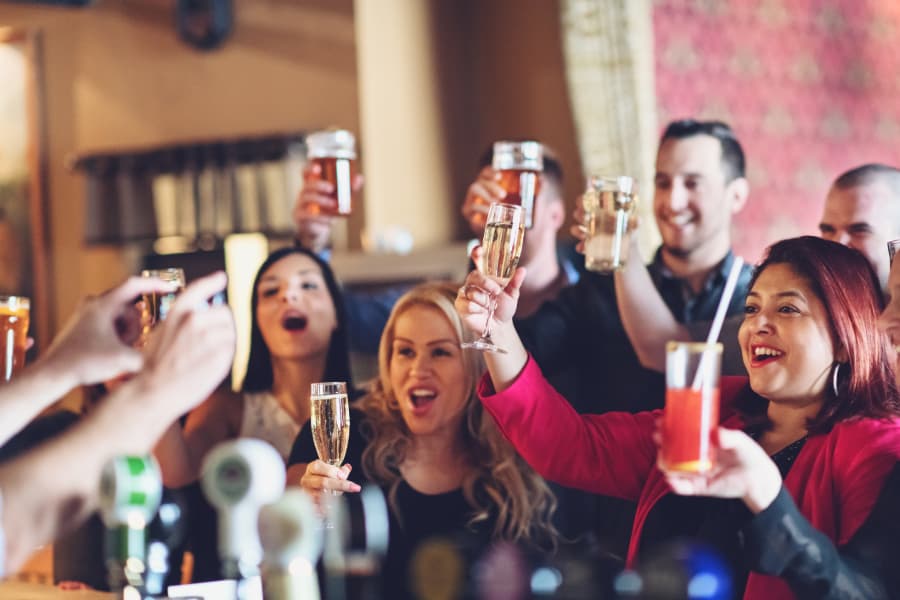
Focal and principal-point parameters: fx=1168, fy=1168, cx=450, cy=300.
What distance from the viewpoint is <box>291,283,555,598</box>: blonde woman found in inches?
106

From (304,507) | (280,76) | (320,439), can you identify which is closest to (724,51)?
(280,76)

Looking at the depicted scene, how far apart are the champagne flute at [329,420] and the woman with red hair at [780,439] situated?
0.28 meters

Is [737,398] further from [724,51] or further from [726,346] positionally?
[724,51]

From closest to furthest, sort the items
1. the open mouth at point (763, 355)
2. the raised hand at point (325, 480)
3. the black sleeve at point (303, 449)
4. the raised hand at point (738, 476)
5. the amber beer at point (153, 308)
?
the raised hand at point (738, 476) → the amber beer at point (153, 308) → the open mouth at point (763, 355) → the raised hand at point (325, 480) → the black sleeve at point (303, 449)

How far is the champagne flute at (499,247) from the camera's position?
7.03 feet

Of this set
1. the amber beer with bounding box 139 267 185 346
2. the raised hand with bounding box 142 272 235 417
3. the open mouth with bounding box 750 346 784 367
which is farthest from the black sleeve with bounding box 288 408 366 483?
the raised hand with bounding box 142 272 235 417

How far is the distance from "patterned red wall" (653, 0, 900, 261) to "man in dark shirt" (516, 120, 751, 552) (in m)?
2.24

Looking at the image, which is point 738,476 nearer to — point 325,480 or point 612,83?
point 325,480

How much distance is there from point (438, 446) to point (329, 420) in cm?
65

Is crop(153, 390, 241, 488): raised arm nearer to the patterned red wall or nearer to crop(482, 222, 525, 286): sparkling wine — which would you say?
crop(482, 222, 525, 286): sparkling wine

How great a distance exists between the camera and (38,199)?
A: 262 inches

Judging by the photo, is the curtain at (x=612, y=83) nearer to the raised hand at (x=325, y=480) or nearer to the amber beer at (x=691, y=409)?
the raised hand at (x=325, y=480)

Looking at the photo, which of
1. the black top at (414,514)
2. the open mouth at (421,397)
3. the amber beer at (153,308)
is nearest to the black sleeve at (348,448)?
the black top at (414,514)

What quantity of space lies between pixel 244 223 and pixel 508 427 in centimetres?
392
